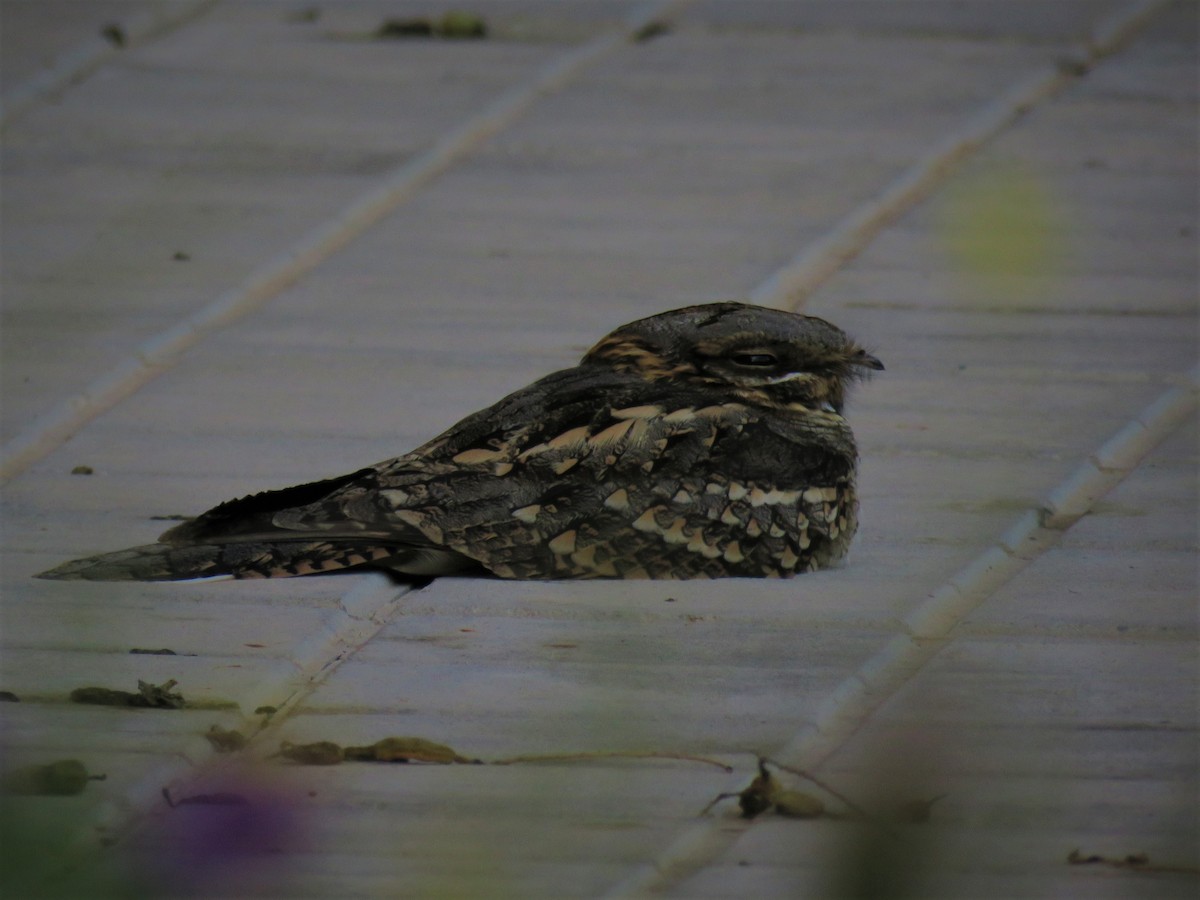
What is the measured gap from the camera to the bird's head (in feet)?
12.4

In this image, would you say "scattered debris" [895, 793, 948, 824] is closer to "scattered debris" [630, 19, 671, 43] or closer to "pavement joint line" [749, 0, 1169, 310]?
"pavement joint line" [749, 0, 1169, 310]

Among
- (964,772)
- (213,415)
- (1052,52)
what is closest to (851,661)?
(964,772)

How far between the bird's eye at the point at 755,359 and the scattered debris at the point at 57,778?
5.05 ft

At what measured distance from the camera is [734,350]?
3.78 meters

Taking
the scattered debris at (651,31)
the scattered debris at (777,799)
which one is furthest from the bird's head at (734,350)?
the scattered debris at (651,31)

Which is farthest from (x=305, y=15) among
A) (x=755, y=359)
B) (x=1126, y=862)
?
(x=1126, y=862)

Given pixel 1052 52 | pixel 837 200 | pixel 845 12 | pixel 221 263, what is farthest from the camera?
pixel 845 12

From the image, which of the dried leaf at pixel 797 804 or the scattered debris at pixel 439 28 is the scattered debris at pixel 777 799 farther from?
the scattered debris at pixel 439 28

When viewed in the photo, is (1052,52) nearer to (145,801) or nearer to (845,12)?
(845,12)

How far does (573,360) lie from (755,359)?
1.21m

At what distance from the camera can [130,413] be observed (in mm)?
4617

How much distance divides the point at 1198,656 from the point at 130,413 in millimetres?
2572

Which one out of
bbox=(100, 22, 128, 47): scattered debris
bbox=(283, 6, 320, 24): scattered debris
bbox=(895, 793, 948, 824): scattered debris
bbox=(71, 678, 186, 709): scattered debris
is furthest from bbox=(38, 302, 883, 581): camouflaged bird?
bbox=(283, 6, 320, 24): scattered debris

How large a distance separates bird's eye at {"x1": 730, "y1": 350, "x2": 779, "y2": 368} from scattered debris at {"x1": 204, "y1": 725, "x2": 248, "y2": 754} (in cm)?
129
